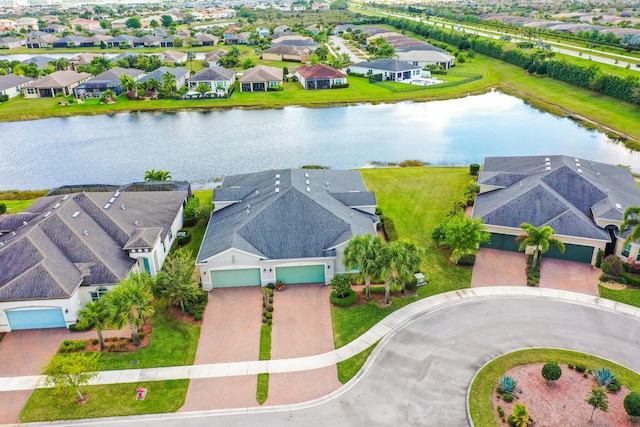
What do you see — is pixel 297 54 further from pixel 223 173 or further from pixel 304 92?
pixel 223 173

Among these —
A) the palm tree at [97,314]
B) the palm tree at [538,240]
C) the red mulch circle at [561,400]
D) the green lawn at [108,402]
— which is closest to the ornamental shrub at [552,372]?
the red mulch circle at [561,400]

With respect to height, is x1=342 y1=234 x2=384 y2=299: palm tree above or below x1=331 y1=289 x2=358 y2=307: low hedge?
above

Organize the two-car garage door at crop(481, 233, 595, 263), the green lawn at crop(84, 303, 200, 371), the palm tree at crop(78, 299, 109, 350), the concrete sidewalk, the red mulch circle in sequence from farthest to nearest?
the two-car garage door at crop(481, 233, 595, 263) → the green lawn at crop(84, 303, 200, 371) → the palm tree at crop(78, 299, 109, 350) → the concrete sidewalk → the red mulch circle

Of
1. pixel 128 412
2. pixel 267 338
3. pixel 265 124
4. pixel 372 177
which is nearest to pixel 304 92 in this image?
pixel 265 124

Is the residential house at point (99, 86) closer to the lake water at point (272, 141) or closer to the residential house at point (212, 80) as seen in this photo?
the lake water at point (272, 141)

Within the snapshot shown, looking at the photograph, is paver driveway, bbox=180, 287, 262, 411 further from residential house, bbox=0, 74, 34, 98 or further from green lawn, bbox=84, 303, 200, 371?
residential house, bbox=0, 74, 34, 98

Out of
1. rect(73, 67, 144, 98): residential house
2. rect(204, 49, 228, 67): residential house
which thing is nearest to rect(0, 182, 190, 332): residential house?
rect(73, 67, 144, 98): residential house
